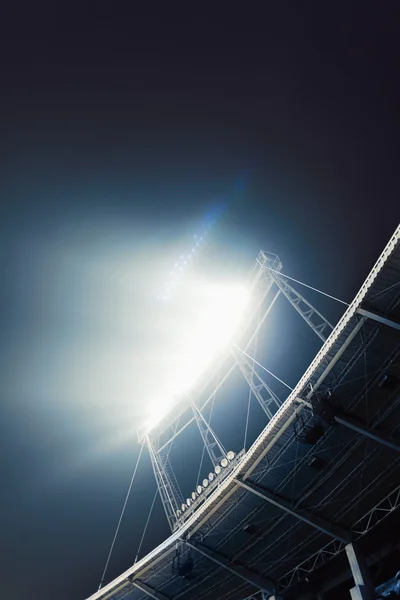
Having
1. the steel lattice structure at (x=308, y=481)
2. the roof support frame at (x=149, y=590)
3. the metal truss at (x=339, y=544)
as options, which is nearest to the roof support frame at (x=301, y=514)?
the steel lattice structure at (x=308, y=481)

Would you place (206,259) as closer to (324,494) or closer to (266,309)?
(266,309)

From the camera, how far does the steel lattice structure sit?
16.8m

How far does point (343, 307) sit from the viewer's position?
1030 inches

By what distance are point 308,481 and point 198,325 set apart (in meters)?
14.5

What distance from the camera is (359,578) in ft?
60.9

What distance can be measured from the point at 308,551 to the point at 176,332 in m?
16.0

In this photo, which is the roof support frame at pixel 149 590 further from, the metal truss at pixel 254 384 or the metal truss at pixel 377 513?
the metal truss at pixel 377 513

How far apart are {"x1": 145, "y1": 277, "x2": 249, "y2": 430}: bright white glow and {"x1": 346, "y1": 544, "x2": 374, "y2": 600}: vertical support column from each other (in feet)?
44.7

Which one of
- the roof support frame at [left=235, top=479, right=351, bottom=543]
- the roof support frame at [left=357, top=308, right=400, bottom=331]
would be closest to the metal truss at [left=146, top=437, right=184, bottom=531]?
the roof support frame at [left=235, top=479, right=351, bottom=543]

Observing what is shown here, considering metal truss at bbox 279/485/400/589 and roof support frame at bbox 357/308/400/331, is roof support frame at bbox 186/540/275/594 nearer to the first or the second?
metal truss at bbox 279/485/400/589

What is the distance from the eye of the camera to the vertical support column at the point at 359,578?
59.3ft

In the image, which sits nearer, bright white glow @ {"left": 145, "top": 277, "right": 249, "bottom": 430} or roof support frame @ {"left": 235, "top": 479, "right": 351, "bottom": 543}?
roof support frame @ {"left": 235, "top": 479, "right": 351, "bottom": 543}

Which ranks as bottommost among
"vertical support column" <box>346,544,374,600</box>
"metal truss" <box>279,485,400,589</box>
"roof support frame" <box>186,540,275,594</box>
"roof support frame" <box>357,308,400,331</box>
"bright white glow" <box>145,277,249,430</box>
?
"vertical support column" <box>346,544,374,600</box>

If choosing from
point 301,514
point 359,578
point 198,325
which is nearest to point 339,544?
point 359,578
